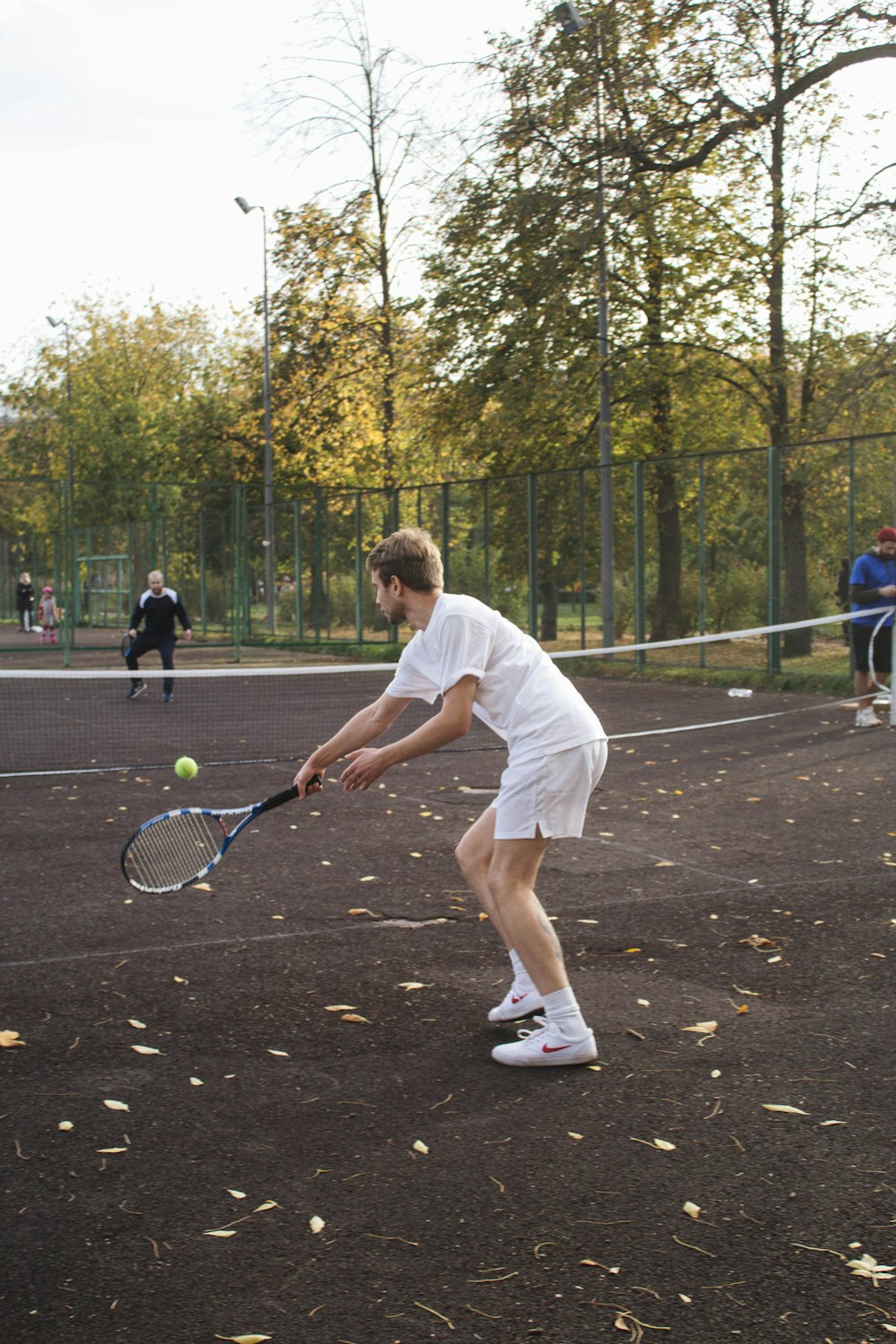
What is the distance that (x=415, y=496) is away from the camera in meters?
29.1

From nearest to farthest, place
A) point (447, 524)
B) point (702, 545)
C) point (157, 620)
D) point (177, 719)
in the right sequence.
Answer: point (177, 719) < point (157, 620) < point (702, 545) < point (447, 524)

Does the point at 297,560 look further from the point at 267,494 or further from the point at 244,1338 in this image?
the point at 244,1338

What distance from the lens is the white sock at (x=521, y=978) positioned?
17.1 feet

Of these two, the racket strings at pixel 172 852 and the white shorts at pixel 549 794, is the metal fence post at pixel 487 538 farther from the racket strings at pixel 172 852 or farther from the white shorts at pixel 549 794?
the white shorts at pixel 549 794

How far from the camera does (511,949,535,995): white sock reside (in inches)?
206

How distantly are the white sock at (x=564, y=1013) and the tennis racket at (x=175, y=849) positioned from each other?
1.37m

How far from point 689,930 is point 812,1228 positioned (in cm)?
Result: 299

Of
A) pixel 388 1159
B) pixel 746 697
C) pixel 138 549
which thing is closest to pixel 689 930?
pixel 388 1159

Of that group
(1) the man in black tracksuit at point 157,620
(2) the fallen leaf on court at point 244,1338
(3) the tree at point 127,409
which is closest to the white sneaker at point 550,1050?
(2) the fallen leaf on court at point 244,1338

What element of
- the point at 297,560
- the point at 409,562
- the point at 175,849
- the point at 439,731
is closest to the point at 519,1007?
the point at 439,731

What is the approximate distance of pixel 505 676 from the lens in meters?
4.73

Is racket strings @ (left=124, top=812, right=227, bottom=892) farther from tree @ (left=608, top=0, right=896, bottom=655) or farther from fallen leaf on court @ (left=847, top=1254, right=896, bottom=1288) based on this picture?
tree @ (left=608, top=0, right=896, bottom=655)

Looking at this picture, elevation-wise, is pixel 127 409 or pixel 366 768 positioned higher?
pixel 127 409

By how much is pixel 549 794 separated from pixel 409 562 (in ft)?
2.99
